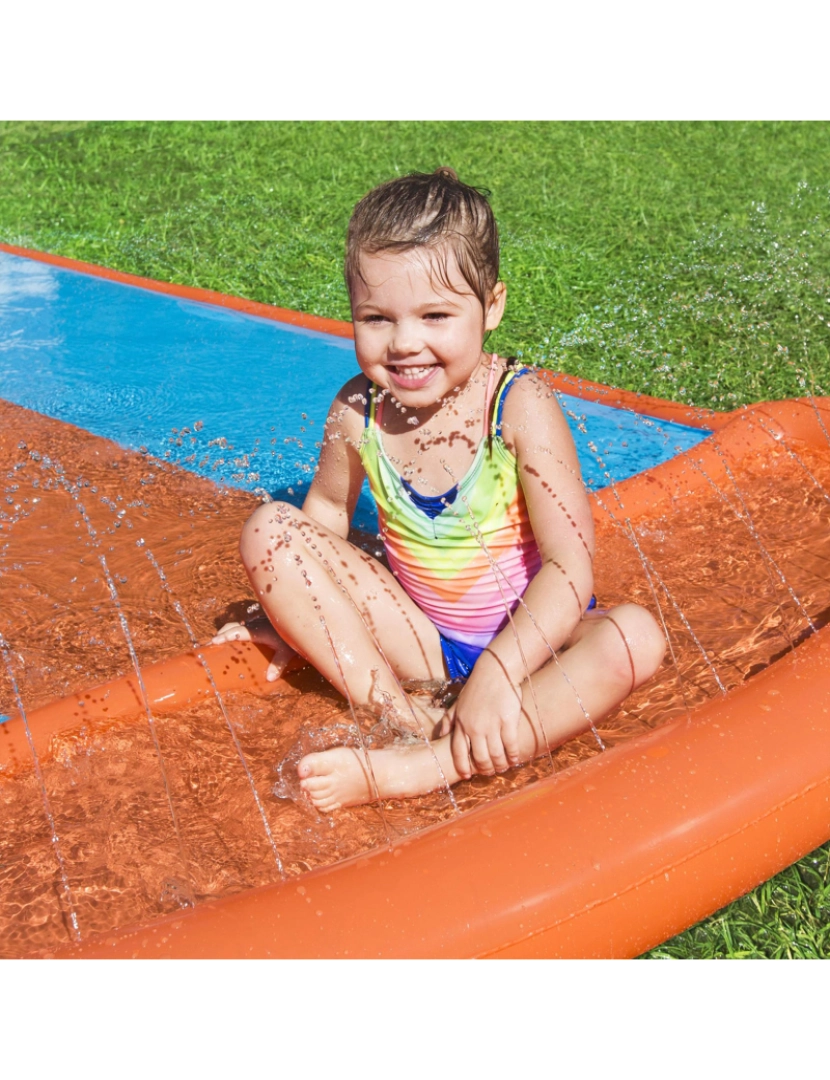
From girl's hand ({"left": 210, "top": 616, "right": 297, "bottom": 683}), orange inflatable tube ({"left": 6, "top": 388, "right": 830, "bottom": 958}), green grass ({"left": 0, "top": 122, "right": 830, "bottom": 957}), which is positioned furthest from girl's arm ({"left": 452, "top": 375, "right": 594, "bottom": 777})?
green grass ({"left": 0, "top": 122, "right": 830, "bottom": 957})

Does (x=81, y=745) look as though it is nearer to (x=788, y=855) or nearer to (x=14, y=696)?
(x=14, y=696)

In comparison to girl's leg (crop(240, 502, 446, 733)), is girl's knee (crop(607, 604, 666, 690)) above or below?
below

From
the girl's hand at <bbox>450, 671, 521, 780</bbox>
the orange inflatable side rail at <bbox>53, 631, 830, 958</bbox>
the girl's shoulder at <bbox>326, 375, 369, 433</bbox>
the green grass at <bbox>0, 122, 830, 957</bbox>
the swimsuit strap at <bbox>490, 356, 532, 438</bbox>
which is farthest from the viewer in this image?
the green grass at <bbox>0, 122, 830, 957</bbox>

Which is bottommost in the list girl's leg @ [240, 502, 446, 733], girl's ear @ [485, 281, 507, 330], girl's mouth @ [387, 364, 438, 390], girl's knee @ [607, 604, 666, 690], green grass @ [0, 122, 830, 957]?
girl's knee @ [607, 604, 666, 690]

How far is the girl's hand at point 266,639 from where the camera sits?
9.35 feet

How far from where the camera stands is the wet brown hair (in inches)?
94.1

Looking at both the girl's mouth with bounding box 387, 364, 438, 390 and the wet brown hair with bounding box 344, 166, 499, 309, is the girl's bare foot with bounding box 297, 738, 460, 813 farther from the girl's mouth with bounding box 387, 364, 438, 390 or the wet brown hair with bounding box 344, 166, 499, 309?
the wet brown hair with bounding box 344, 166, 499, 309

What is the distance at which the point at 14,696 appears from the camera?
9.59 feet

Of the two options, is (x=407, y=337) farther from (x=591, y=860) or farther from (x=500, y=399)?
(x=591, y=860)

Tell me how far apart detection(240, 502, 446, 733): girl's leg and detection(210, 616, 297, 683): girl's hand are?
184mm

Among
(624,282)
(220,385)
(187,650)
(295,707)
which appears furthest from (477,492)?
(624,282)

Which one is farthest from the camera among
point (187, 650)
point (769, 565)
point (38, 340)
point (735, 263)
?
point (735, 263)

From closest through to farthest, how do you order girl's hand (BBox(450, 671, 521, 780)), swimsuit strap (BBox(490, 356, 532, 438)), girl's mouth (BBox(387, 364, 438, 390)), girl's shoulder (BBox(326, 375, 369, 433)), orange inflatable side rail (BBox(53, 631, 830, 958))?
orange inflatable side rail (BBox(53, 631, 830, 958)), girl's hand (BBox(450, 671, 521, 780)), girl's mouth (BBox(387, 364, 438, 390)), swimsuit strap (BBox(490, 356, 532, 438)), girl's shoulder (BBox(326, 375, 369, 433))

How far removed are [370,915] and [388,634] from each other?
885 mm
